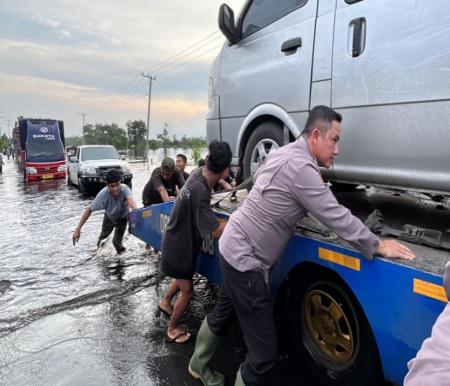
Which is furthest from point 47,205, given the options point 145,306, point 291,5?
point 291,5

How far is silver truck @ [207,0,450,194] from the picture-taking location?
224 cm

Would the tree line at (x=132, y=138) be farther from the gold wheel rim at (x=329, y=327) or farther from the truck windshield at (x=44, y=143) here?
the gold wheel rim at (x=329, y=327)

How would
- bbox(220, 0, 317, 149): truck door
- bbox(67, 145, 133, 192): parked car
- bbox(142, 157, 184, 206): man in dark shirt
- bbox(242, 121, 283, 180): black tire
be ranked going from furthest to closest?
bbox(67, 145, 133, 192): parked car, bbox(142, 157, 184, 206): man in dark shirt, bbox(242, 121, 283, 180): black tire, bbox(220, 0, 317, 149): truck door

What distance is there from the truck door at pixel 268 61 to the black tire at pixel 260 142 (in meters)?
0.19

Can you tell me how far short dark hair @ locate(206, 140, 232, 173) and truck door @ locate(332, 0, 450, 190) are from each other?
0.78 meters

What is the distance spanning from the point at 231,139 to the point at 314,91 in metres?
1.12

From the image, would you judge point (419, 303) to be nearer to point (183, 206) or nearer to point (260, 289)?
point (260, 289)

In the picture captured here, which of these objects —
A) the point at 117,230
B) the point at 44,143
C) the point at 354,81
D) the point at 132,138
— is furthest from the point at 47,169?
the point at 132,138

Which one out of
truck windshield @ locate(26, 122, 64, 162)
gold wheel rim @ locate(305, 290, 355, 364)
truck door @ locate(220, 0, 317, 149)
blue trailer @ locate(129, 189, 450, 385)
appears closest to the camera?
blue trailer @ locate(129, 189, 450, 385)

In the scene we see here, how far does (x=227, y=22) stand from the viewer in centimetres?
365

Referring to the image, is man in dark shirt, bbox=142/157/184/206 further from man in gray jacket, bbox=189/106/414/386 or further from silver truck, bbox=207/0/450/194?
man in gray jacket, bbox=189/106/414/386

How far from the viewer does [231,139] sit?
3852 mm

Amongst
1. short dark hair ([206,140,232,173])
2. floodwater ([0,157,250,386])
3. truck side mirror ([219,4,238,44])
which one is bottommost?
floodwater ([0,157,250,386])

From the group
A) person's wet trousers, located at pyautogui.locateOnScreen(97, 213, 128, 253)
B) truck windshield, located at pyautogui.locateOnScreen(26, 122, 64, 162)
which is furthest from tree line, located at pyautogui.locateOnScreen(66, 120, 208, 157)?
person's wet trousers, located at pyautogui.locateOnScreen(97, 213, 128, 253)
